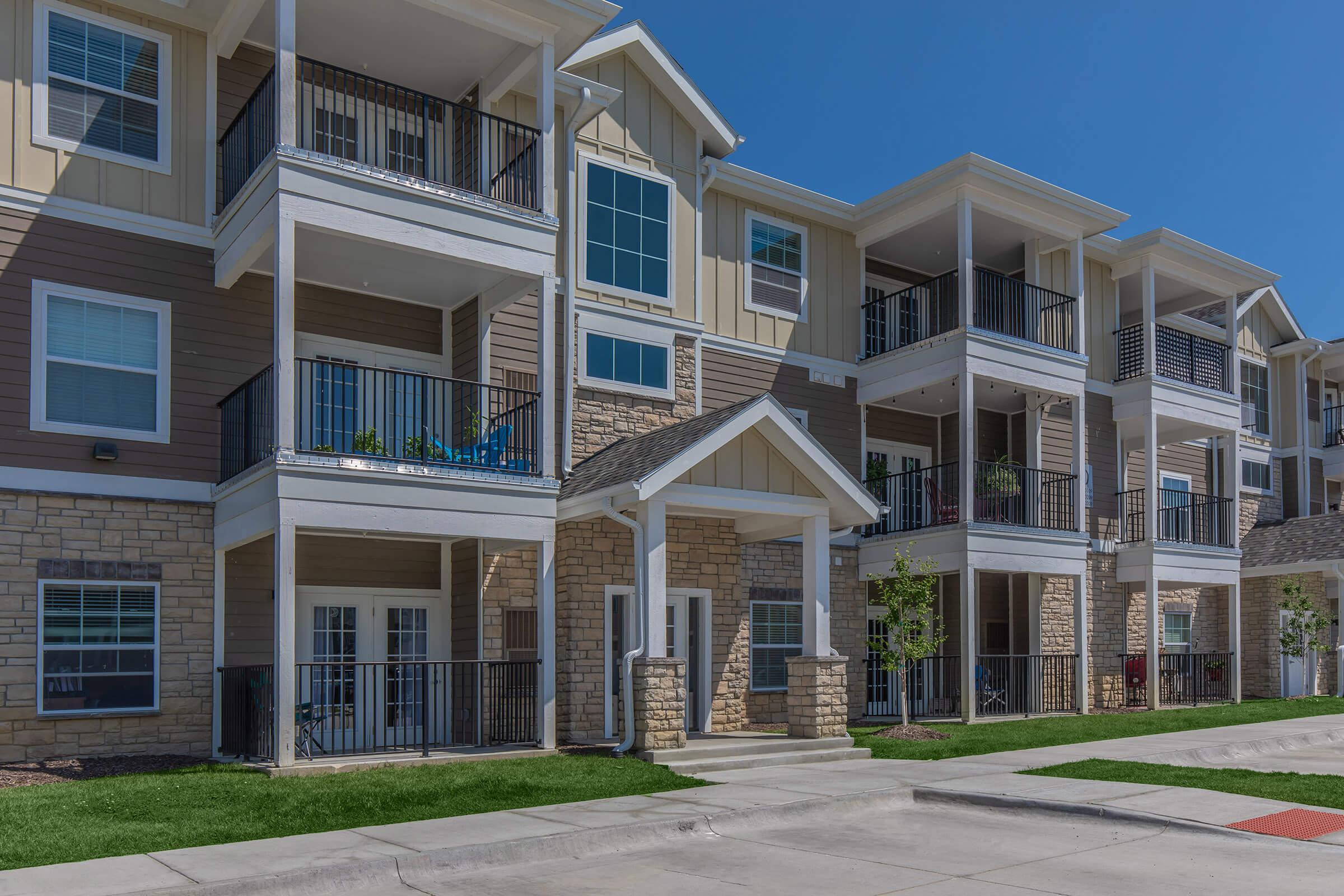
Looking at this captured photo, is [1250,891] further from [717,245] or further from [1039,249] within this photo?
[1039,249]

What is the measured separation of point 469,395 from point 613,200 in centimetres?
388

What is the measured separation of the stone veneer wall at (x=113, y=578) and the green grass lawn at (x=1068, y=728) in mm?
8320

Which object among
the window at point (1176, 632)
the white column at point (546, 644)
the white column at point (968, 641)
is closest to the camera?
the white column at point (546, 644)

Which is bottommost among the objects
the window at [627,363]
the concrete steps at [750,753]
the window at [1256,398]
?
the concrete steps at [750,753]

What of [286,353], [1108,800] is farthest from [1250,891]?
[286,353]

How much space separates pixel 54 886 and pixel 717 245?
13.9 m

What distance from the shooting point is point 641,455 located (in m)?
14.9

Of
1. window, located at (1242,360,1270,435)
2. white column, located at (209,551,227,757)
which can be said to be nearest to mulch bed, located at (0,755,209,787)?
white column, located at (209,551,227,757)

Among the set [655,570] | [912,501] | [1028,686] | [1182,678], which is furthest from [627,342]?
[1182,678]

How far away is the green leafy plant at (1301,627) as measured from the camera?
24750mm

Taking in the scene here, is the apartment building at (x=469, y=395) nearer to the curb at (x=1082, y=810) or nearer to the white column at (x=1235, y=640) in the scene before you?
the white column at (x=1235, y=640)

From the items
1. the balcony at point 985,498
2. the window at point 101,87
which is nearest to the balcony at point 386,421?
the window at point 101,87

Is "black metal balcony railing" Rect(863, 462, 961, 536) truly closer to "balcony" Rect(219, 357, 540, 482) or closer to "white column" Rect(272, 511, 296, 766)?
"balcony" Rect(219, 357, 540, 482)

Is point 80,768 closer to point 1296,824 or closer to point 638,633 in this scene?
point 638,633
